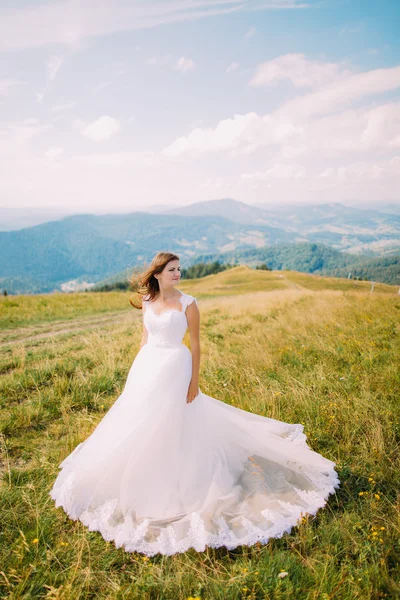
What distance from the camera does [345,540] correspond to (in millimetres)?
3418

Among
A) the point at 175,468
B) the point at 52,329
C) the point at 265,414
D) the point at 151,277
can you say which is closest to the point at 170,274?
→ the point at 151,277

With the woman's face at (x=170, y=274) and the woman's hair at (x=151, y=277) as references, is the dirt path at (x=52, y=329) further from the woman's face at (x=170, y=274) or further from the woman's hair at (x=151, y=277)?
the woman's face at (x=170, y=274)

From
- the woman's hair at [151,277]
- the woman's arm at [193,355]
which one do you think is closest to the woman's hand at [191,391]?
the woman's arm at [193,355]

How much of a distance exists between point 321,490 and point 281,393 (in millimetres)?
2274

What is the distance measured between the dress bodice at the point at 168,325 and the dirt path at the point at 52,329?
10.3 metres

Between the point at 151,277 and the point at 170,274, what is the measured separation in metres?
0.37

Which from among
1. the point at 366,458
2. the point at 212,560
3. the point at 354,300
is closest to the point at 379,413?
the point at 366,458

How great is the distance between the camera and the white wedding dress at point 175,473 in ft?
11.8

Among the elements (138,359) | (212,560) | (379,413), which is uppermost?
(138,359)

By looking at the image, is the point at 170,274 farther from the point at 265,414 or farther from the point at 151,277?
the point at 265,414

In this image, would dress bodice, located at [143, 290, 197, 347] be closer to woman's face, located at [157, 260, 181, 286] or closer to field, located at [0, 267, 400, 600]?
woman's face, located at [157, 260, 181, 286]

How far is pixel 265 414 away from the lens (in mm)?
5887

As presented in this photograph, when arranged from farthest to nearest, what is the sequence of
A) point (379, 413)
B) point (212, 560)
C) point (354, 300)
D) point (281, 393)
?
point (354, 300) < point (281, 393) < point (379, 413) < point (212, 560)

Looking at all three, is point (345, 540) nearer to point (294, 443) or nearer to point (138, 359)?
point (294, 443)
